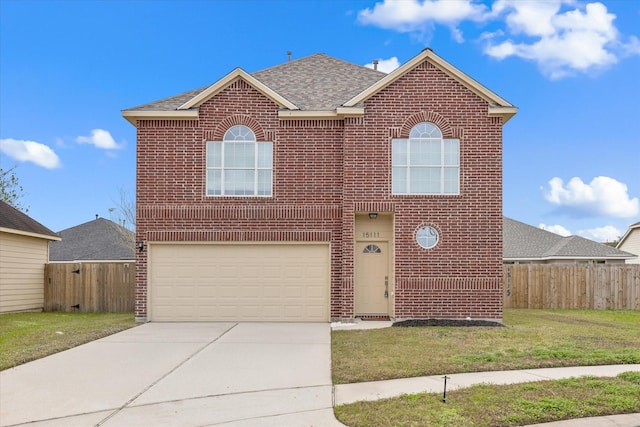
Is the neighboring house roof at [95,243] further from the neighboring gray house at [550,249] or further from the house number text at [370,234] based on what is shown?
the neighboring gray house at [550,249]

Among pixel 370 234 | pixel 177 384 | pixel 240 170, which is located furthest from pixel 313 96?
pixel 177 384

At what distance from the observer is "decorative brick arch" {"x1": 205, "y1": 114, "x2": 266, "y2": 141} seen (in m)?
15.5

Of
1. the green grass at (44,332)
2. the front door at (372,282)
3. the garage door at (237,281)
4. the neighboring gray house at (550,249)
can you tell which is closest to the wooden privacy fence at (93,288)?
the green grass at (44,332)

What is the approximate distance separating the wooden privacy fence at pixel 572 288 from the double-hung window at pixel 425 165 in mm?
7384

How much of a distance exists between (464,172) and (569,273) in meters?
8.59

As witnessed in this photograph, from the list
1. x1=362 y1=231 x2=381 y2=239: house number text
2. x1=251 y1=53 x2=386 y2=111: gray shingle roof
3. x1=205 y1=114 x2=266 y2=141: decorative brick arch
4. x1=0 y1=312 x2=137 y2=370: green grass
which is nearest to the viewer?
x1=0 y1=312 x2=137 y2=370: green grass

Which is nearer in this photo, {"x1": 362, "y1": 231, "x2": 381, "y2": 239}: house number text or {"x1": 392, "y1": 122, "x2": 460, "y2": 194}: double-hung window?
{"x1": 392, "y1": 122, "x2": 460, "y2": 194}: double-hung window

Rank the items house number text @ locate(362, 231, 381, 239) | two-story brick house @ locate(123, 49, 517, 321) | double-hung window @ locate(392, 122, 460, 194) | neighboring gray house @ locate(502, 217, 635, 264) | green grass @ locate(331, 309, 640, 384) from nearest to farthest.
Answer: green grass @ locate(331, 309, 640, 384), two-story brick house @ locate(123, 49, 517, 321), double-hung window @ locate(392, 122, 460, 194), house number text @ locate(362, 231, 381, 239), neighboring gray house @ locate(502, 217, 635, 264)

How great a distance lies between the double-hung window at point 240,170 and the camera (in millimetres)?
15430

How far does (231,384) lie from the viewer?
26.9 feet

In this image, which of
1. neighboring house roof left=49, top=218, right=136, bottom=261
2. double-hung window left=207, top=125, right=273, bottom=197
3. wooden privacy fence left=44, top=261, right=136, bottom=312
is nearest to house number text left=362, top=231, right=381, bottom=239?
double-hung window left=207, top=125, right=273, bottom=197

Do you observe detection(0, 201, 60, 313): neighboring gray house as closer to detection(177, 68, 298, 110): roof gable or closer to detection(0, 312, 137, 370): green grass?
detection(0, 312, 137, 370): green grass

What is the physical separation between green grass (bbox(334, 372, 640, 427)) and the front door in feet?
26.1

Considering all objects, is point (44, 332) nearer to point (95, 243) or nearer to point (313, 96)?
point (313, 96)
